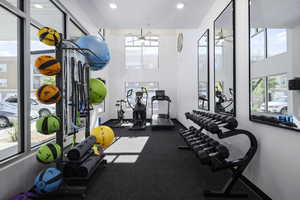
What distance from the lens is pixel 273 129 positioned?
1822 mm

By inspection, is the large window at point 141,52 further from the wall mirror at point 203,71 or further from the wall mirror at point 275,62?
the wall mirror at point 275,62

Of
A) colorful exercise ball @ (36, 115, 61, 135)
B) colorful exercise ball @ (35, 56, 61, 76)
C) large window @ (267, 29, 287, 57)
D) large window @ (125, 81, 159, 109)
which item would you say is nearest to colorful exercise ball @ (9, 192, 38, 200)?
colorful exercise ball @ (36, 115, 61, 135)

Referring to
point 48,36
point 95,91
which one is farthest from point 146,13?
point 48,36

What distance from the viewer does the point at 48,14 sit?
3.26m

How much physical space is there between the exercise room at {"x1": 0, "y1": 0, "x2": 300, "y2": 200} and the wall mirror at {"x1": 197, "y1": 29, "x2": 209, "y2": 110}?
0.08 m

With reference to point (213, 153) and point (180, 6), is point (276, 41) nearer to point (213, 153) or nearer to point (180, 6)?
point (213, 153)

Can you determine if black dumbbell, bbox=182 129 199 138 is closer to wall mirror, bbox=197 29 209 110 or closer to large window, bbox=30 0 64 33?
wall mirror, bbox=197 29 209 110

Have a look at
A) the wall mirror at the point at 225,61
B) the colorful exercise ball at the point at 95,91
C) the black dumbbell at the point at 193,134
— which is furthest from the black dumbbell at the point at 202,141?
the colorful exercise ball at the point at 95,91

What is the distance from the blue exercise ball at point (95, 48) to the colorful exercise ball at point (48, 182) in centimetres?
184

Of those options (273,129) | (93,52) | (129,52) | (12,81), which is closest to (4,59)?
(12,81)

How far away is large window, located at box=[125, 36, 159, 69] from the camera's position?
8664 mm

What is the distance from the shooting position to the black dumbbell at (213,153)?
1.98m

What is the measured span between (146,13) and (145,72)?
4939 millimetres

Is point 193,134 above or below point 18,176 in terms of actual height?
above
